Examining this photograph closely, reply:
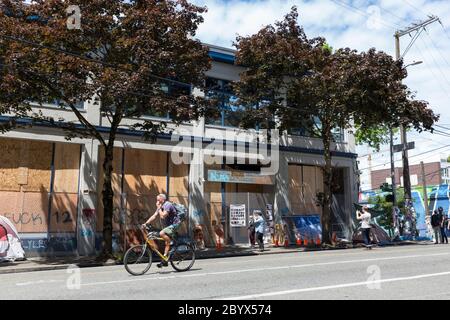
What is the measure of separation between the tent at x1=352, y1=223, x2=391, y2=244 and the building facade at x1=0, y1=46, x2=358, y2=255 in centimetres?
217

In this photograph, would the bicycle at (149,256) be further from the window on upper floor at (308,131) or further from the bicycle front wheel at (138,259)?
the window on upper floor at (308,131)

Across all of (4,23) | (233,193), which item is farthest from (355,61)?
(4,23)

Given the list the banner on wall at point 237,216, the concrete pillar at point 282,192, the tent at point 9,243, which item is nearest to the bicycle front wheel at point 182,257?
the tent at point 9,243

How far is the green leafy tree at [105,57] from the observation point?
1381 centimetres

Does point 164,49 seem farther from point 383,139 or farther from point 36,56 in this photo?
point 383,139

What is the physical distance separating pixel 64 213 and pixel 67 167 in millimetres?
1840

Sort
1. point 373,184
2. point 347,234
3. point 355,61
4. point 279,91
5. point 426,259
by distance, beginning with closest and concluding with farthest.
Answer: point 426,259
point 355,61
point 279,91
point 347,234
point 373,184

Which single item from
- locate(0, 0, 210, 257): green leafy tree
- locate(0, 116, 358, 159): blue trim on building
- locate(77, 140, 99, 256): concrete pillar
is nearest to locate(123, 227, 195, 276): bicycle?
locate(0, 0, 210, 257): green leafy tree

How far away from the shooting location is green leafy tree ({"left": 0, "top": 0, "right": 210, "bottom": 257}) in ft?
45.3

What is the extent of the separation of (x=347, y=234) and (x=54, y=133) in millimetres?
16928

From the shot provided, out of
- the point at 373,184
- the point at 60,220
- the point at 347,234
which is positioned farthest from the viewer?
the point at 373,184

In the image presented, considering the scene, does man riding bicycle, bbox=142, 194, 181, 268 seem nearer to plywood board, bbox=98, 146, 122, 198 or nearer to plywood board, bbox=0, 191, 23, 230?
plywood board, bbox=0, 191, 23, 230

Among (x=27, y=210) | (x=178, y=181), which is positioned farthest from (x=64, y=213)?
(x=178, y=181)

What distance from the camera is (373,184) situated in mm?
90500
